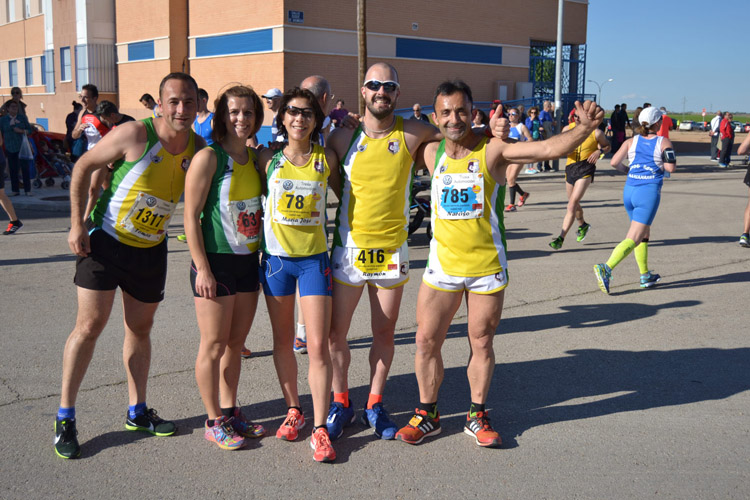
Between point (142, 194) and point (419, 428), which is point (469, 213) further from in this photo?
point (142, 194)

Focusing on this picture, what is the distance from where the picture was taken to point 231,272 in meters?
4.00

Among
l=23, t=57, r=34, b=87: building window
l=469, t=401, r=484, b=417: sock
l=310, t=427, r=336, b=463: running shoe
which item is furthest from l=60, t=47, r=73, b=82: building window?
l=469, t=401, r=484, b=417: sock

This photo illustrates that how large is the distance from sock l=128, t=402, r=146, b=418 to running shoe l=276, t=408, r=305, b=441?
33.1 inches

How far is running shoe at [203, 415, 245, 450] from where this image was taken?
4.07 metres

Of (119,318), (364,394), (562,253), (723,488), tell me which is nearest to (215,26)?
(562,253)

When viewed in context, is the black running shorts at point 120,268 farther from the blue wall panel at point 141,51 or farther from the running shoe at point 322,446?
the blue wall panel at point 141,51

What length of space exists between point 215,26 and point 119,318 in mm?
23002

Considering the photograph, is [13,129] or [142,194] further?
[13,129]

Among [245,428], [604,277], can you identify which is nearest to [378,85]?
[245,428]

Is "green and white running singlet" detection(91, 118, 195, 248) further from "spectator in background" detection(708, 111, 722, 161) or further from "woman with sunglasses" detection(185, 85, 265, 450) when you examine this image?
"spectator in background" detection(708, 111, 722, 161)

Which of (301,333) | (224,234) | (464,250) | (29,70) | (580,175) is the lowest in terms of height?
(301,333)

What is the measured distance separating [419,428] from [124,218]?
6.98ft

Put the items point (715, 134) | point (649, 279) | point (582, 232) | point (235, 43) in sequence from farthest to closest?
1. point (715, 134)
2. point (235, 43)
3. point (582, 232)
4. point (649, 279)

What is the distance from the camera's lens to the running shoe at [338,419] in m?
4.25
